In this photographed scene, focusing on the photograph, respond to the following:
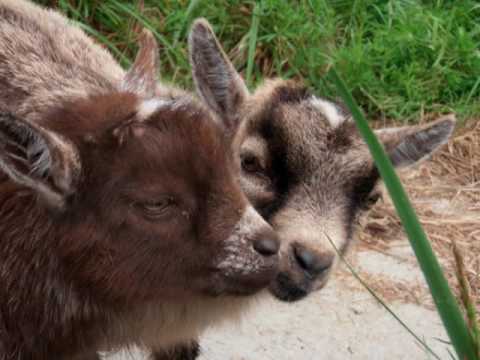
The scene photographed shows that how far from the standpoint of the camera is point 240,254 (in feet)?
9.58

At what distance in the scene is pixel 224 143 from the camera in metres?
3.13

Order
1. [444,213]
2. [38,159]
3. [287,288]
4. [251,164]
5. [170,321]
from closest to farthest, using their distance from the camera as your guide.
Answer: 1. [38,159]
2. [170,321]
3. [287,288]
4. [251,164]
5. [444,213]

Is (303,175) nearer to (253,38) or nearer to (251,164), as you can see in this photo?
(251,164)

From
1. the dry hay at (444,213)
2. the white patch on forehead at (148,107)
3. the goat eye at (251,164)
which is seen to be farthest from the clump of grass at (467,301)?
the dry hay at (444,213)

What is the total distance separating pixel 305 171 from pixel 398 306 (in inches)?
66.1

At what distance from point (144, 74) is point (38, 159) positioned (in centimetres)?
91

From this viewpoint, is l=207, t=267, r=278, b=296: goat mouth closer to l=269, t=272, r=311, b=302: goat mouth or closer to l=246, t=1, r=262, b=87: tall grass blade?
l=269, t=272, r=311, b=302: goat mouth

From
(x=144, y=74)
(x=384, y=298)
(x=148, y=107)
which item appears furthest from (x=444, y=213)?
(x=148, y=107)

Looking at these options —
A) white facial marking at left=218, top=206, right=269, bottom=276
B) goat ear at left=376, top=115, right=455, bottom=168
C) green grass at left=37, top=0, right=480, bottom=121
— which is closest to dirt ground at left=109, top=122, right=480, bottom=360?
goat ear at left=376, top=115, right=455, bottom=168

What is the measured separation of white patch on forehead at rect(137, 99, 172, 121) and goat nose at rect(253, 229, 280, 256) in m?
0.60

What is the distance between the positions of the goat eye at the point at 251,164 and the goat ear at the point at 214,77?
0.35 m

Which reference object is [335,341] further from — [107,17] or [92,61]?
[107,17]

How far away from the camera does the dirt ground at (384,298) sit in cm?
445

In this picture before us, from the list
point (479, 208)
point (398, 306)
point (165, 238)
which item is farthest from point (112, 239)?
point (479, 208)
